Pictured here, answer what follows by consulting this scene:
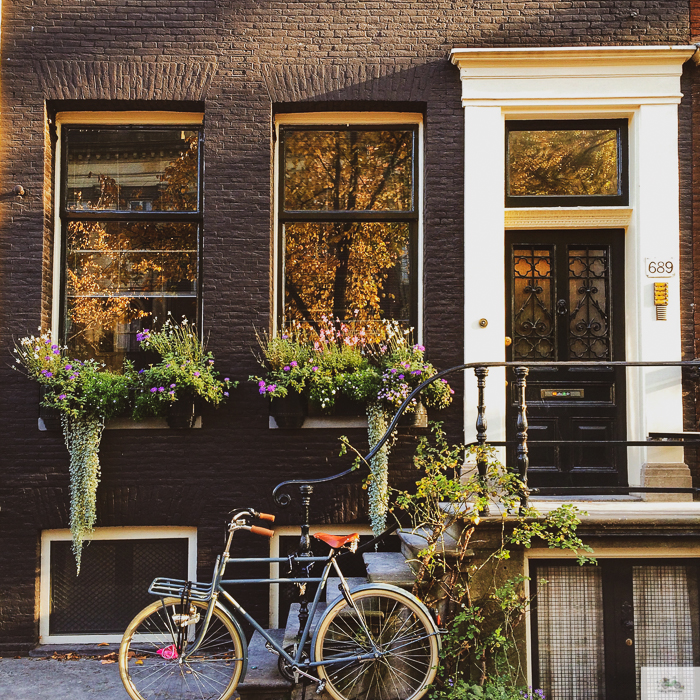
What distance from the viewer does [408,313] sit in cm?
634

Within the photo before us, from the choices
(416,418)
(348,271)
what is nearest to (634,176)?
(348,271)

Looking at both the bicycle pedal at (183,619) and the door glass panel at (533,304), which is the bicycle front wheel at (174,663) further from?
the door glass panel at (533,304)

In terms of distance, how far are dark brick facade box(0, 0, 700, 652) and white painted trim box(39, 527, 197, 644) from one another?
152 mm

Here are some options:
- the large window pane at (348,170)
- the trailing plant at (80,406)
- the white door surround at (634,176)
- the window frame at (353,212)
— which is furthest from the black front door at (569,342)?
the trailing plant at (80,406)

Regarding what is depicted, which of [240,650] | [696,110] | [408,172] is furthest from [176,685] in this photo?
[696,110]

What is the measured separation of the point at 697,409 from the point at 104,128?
5855mm

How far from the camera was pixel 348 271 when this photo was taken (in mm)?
6355

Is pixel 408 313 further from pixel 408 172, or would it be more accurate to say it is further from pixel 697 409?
pixel 697 409

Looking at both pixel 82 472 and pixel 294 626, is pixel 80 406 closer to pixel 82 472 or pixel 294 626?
pixel 82 472

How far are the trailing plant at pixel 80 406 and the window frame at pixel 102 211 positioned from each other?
505mm

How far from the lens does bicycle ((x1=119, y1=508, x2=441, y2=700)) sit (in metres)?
4.31

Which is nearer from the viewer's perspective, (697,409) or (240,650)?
(240,650)

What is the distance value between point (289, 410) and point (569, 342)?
2.60 m

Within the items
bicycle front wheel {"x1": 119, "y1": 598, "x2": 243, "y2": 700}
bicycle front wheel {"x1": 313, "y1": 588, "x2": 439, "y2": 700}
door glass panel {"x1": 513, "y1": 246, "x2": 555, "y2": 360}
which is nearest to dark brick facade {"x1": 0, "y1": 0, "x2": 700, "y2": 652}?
door glass panel {"x1": 513, "y1": 246, "x2": 555, "y2": 360}
